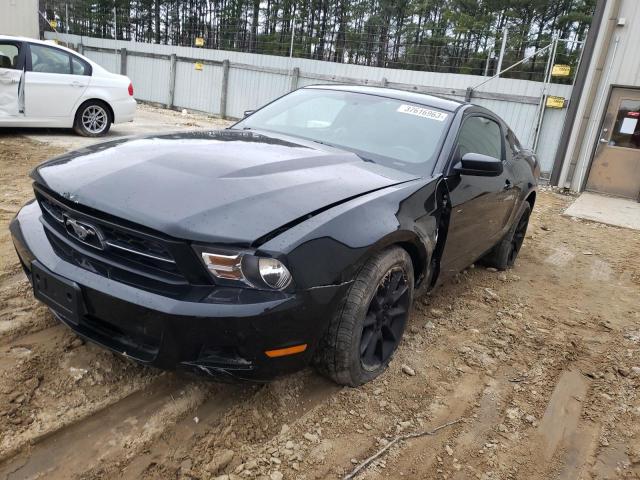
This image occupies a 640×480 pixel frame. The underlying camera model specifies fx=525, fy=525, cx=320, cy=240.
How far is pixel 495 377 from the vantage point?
314 centimetres

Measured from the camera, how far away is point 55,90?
331 inches

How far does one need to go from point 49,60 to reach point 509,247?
7.53 m

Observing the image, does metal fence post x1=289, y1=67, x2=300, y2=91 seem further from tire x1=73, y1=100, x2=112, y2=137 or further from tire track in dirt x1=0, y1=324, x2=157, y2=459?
tire track in dirt x1=0, y1=324, x2=157, y2=459

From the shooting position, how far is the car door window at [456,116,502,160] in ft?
11.4

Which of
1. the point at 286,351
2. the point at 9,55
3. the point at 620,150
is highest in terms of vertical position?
the point at 9,55

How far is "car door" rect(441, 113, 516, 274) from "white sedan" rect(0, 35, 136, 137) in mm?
7089

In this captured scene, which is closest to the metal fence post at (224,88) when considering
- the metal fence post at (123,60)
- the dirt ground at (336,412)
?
the metal fence post at (123,60)

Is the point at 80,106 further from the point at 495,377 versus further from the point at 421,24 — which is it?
the point at 421,24

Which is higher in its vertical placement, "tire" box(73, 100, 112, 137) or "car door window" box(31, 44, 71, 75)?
"car door window" box(31, 44, 71, 75)

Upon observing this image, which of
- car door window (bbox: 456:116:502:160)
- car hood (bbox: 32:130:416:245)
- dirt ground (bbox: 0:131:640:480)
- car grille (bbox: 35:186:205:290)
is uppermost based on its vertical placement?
car door window (bbox: 456:116:502:160)

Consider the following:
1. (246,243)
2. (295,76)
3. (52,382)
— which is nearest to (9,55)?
(52,382)

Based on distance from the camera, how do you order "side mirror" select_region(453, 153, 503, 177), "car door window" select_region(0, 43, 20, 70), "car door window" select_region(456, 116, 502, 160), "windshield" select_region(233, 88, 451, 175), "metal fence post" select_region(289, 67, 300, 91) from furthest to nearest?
"metal fence post" select_region(289, 67, 300, 91) → "car door window" select_region(0, 43, 20, 70) → "car door window" select_region(456, 116, 502, 160) → "windshield" select_region(233, 88, 451, 175) → "side mirror" select_region(453, 153, 503, 177)

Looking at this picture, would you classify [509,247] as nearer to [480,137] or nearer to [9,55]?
[480,137]

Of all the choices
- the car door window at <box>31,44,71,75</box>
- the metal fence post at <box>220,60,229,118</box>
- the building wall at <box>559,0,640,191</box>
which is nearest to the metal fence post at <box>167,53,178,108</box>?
the metal fence post at <box>220,60,229,118</box>
